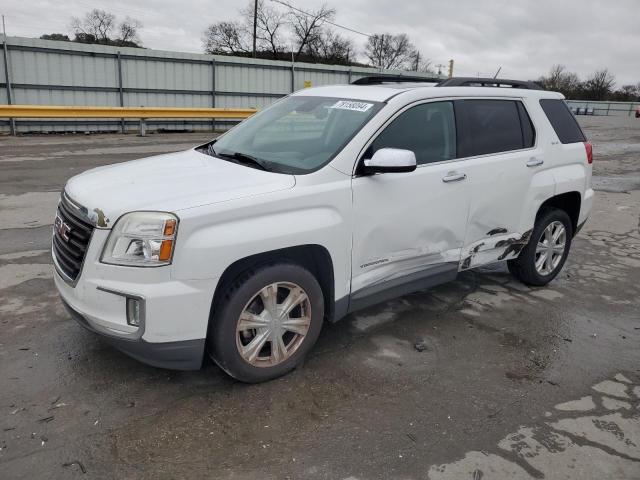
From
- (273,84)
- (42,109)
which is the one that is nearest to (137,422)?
(42,109)

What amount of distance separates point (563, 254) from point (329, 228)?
10.1 ft

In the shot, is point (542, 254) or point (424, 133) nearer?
point (424, 133)

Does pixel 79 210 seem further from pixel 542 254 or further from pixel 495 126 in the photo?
pixel 542 254

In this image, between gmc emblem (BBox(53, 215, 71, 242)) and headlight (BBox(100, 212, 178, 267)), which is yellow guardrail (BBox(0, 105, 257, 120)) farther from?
headlight (BBox(100, 212, 178, 267))

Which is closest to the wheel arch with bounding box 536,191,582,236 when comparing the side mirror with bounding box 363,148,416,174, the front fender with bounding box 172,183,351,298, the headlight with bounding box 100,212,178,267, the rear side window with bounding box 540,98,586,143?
the rear side window with bounding box 540,98,586,143

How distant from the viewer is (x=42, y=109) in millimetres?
15344

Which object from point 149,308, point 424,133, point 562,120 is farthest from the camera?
point 562,120

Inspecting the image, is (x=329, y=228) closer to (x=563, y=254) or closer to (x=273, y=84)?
(x=563, y=254)

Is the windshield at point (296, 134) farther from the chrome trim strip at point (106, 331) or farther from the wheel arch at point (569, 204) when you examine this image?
the wheel arch at point (569, 204)

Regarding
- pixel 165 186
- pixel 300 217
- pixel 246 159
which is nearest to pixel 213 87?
pixel 246 159

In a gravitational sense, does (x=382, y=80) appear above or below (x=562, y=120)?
above

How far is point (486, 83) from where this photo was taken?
15.1 feet

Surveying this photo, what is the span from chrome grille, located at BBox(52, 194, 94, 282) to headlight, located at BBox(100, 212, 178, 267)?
0.20m

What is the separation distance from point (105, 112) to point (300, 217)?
15383 millimetres
